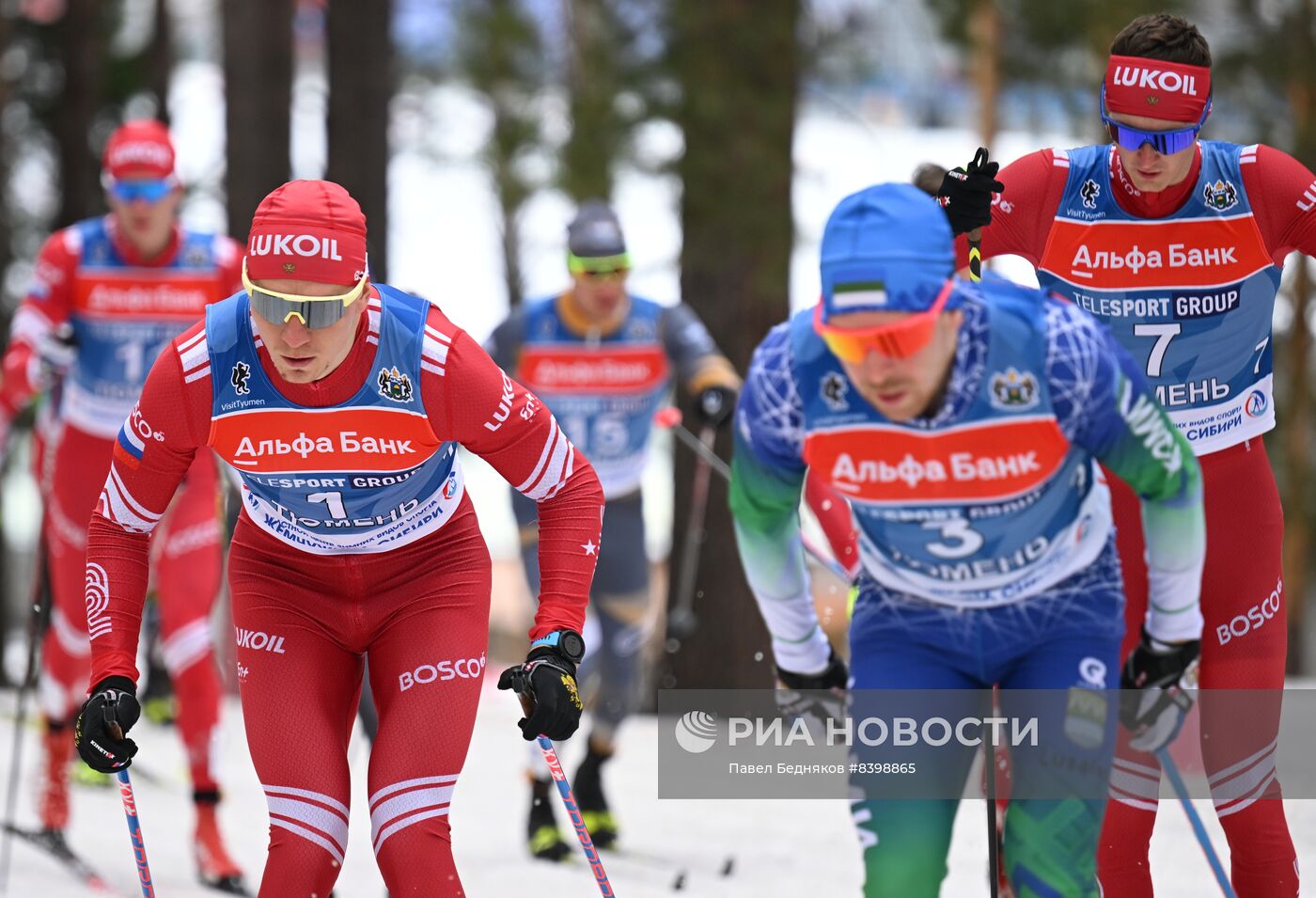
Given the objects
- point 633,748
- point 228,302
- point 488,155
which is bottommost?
point 633,748

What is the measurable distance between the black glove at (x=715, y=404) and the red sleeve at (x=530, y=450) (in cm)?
285

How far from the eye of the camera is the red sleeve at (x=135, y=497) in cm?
399

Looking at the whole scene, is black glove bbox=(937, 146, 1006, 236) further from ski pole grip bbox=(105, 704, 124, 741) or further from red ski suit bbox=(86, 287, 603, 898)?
ski pole grip bbox=(105, 704, 124, 741)

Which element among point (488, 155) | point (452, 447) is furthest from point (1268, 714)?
point (488, 155)

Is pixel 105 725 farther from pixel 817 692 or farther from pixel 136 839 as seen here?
pixel 817 692

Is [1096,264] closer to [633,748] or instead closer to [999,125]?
[633,748]

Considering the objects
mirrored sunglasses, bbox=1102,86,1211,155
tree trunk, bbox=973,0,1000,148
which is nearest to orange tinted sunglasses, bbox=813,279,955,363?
mirrored sunglasses, bbox=1102,86,1211,155

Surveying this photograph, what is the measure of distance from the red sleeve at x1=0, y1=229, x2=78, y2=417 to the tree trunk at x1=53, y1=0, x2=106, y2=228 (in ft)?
32.8

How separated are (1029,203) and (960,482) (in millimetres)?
1587

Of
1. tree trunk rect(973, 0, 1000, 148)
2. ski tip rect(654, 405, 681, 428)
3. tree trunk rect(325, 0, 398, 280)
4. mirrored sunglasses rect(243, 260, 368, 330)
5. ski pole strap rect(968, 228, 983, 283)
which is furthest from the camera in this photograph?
tree trunk rect(973, 0, 1000, 148)

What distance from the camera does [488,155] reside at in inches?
842

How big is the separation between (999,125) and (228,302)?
12.8 m

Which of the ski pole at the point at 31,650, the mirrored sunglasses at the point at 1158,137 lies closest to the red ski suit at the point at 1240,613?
the mirrored sunglasses at the point at 1158,137

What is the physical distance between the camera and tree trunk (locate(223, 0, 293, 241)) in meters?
12.2
